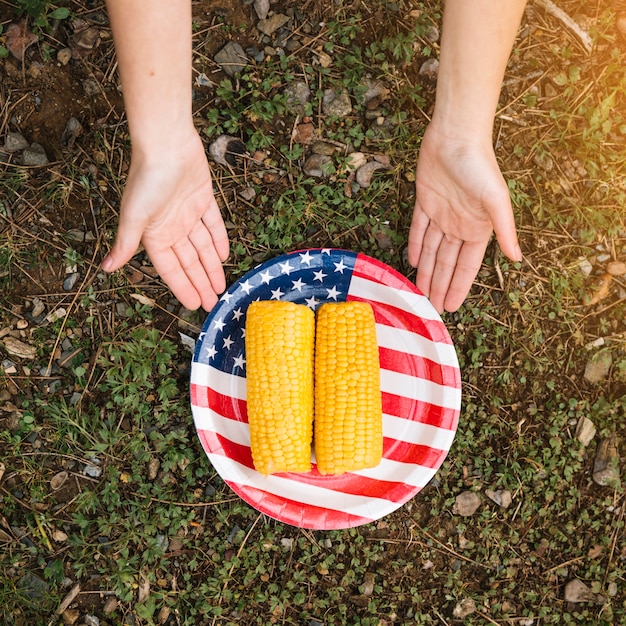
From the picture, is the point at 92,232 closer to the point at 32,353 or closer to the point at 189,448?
the point at 32,353

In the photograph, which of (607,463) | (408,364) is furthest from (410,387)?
(607,463)

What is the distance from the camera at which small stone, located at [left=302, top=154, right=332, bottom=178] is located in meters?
3.39

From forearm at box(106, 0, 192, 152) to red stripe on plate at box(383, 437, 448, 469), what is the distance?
192 cm

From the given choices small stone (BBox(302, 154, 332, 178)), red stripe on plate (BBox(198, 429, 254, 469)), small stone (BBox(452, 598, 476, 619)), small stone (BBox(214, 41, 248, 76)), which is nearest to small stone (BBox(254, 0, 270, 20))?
small stone (BBox(214, 41, 248, 76))

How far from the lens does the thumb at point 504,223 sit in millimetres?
2660

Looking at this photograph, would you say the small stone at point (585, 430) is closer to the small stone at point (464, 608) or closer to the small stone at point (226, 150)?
the small stone at point (464, 608)

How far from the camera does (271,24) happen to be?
3404 mm

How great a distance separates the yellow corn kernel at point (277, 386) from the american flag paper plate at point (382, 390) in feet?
0.85

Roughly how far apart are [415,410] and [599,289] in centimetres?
133

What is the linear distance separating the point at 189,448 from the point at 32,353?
103 cm

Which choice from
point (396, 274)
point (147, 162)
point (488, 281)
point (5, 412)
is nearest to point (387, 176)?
point (396, 274)

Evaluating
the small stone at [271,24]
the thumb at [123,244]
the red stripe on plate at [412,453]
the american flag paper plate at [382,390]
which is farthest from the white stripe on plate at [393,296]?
the small stone at [271,24]

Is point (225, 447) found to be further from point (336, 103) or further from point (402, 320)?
point (336, 103)

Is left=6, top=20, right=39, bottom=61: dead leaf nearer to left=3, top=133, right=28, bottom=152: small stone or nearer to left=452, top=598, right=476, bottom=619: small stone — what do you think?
left=3, top=133, right=28, bottom=152: small stone
